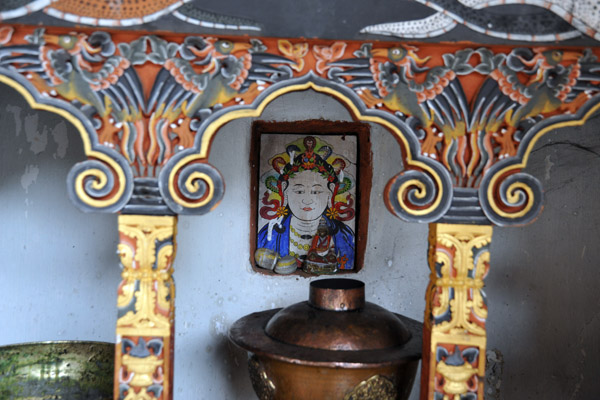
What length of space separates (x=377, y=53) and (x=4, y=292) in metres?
3.02

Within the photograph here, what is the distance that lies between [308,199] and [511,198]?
2.03 metres

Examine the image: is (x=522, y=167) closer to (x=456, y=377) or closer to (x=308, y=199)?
(x=456, y=377)

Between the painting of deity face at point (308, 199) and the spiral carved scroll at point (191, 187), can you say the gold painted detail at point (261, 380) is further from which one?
the painting of deity face at point (308, 199)

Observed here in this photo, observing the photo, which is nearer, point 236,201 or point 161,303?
point 161,303

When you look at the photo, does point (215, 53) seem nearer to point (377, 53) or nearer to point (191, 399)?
point (377, 53)

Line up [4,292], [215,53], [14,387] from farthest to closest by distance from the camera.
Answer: [4,292]
[14,387]
[215,53]

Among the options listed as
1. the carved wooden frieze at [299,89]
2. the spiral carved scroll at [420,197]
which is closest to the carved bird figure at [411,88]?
the carved wooden frieze at [299,89]

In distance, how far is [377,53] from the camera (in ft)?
8.55

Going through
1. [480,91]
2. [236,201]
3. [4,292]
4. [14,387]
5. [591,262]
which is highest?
[480,91]

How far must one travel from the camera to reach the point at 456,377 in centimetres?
272

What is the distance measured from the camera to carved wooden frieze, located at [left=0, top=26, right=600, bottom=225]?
256cm

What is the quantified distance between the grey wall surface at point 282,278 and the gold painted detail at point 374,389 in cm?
139

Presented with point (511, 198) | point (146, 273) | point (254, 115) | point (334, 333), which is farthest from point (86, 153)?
point (511, 198)

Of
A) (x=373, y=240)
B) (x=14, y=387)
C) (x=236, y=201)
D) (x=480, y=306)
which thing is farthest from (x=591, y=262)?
(x=14, y=387)
